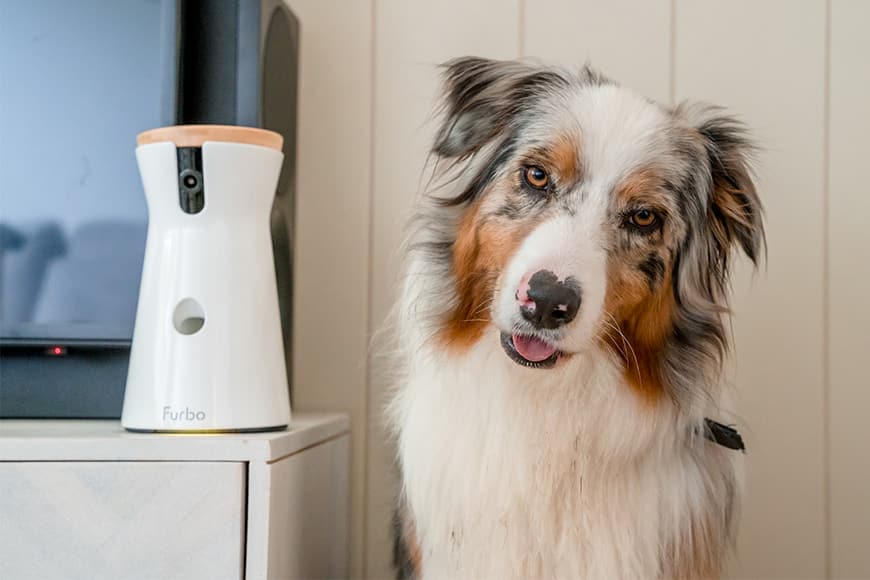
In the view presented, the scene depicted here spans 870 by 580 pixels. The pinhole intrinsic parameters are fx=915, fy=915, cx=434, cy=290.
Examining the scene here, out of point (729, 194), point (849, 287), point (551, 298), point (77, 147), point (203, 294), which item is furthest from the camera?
point (849, 287)

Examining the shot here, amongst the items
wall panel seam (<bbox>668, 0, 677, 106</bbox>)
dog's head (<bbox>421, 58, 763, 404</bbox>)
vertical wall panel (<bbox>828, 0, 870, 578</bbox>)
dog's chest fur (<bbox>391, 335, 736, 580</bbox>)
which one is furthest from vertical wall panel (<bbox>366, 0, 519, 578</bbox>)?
vertical wall panel (<bbox>828, 0, 870, 578</bbox>)

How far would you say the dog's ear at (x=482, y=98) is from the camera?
1.37 meters

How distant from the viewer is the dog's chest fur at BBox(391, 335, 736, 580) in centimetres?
125

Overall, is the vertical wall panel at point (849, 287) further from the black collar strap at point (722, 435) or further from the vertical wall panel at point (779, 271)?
the black collar strap at point (722, 435)

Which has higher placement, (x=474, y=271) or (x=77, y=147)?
(x=77, y=147)

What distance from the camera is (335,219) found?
1877 mm

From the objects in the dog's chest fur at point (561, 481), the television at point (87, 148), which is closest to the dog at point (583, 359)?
the dog's chest fur at point (561, 481)

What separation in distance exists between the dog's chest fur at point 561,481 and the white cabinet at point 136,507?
0.27m

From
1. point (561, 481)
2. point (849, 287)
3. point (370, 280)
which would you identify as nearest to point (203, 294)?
point (561, 481)

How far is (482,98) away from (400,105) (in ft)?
1.71

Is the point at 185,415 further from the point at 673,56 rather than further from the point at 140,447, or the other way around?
the point at 673,56

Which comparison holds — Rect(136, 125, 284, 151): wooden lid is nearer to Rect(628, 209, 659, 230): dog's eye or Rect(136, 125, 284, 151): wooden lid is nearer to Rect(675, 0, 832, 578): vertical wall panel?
Rect(628, 209, 659, 230): dog's eye

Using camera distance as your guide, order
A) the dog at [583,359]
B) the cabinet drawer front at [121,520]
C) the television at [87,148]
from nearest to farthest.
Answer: the cabinet drawer front at [121,520] → the dog at [583,359] → the television at [87,148]

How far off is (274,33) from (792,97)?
103 cm
